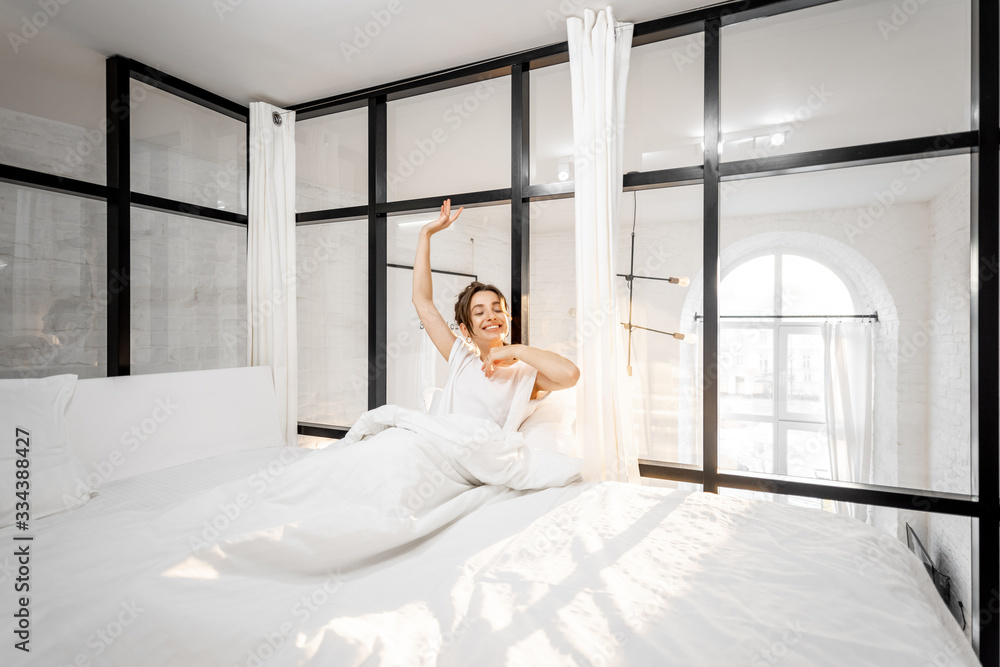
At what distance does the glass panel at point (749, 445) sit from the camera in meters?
4.19

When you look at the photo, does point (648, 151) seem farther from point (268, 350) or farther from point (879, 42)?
point (268, 350)

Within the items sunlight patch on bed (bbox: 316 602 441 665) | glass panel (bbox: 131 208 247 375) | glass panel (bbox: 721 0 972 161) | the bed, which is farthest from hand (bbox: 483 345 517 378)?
glass panel (bbox: 131 208 247 375)

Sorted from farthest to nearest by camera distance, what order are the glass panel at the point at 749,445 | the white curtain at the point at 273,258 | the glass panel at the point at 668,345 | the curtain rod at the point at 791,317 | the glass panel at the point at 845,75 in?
the glass panel at the point at 749,445 → the glass panel at the point at 668,345 → the curtain rod at the point at 791,317 → the white curtain at the point at 273,258 → the glass panel at the point at 845,75

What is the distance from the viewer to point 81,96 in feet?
8.30

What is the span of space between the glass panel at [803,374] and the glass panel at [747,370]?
0.35ft

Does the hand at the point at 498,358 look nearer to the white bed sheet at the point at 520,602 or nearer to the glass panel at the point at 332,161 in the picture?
the white bed sheet at the point at 520,602

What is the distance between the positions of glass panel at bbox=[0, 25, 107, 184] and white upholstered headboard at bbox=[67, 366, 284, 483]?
119cm

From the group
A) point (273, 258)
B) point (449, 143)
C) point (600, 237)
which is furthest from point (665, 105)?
point (273, 258)

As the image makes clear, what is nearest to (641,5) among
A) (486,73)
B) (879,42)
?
(486,73)

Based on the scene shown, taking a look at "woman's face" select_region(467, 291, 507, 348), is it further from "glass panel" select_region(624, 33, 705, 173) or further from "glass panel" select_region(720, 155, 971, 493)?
"glass panel" select_region(720, 155, 971, 493)

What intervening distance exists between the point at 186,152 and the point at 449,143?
1.45m

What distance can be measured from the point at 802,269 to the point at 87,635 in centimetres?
450

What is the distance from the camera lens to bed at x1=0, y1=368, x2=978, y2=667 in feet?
2.65

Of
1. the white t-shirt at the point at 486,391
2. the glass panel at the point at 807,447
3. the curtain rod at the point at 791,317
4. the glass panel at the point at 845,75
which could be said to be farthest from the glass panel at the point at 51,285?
the glass panel at the point at 807,447
